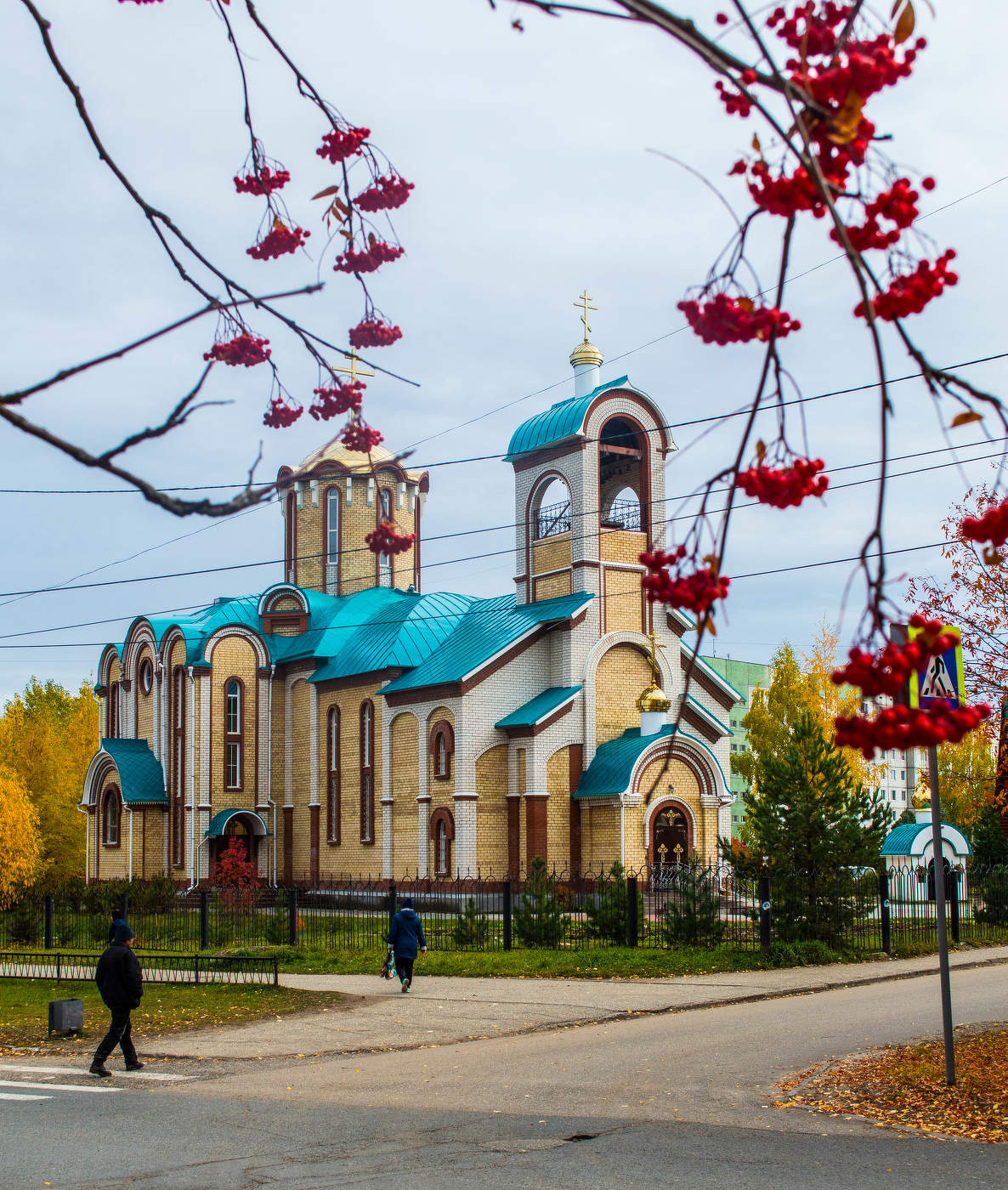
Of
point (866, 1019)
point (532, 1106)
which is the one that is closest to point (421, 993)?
point (866, 1019)

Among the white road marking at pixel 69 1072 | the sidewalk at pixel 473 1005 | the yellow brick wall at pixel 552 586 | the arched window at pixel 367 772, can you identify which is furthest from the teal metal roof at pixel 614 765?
the white road marking at pixel 69 1072

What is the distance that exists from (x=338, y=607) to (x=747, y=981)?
25.2m

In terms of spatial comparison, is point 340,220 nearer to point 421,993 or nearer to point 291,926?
point 421,993

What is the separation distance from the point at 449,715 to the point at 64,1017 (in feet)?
61.4

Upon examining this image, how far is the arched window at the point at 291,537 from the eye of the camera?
42.7 meters

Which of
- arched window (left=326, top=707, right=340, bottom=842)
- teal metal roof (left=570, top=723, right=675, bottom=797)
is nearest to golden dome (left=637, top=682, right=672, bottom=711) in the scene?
teal metal roof (left=570, top=723, right=675, bottom=797)

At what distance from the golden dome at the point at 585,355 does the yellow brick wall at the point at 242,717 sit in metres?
12.7

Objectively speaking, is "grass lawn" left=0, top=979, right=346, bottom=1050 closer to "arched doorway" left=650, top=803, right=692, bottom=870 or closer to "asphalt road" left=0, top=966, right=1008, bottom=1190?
"asphalt road" left=0, top=966, right=1008, bottom=1190

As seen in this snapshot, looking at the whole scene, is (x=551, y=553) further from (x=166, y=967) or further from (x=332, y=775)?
(x=166, y=967)

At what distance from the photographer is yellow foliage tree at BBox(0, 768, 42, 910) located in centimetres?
3494

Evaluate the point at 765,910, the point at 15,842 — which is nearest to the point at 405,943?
the point at 765,910

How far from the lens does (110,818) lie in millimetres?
39344

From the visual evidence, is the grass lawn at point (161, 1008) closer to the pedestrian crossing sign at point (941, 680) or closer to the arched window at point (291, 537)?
the pedestrian crossing sign at point (941, 680)

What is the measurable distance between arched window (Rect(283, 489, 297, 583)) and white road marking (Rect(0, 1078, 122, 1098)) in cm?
3161
